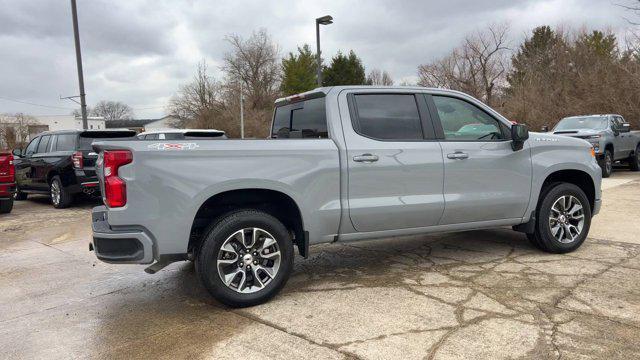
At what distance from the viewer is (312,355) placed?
3117 millimetres

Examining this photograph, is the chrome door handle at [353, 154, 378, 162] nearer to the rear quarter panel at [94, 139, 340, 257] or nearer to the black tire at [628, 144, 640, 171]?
the rear quarter panel at [94, 139, 340, 257]

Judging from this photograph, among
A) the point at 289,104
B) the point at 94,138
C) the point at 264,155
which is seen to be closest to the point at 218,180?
the point at 264,155

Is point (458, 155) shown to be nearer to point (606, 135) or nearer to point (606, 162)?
point (606, 135)

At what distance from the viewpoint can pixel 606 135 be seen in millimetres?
12805

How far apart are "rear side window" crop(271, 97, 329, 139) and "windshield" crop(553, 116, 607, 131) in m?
10.8

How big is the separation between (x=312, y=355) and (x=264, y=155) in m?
1.65

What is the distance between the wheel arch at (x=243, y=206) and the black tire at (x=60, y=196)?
7371 mm

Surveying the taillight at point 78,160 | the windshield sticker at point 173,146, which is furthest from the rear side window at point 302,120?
the taillight at point 78,160

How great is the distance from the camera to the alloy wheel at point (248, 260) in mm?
3904

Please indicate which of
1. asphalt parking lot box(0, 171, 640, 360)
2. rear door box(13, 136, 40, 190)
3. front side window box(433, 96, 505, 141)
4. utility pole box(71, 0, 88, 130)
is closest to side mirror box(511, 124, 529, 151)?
front side window box(433, 96, 505, 141)

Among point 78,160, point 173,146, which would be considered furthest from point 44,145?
point 173,146

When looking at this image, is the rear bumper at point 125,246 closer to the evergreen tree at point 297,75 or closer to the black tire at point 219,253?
the black tire at point 219,253

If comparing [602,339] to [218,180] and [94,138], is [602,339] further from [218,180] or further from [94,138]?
[94,138]

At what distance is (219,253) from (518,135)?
3201 mm
